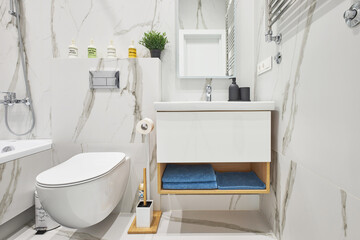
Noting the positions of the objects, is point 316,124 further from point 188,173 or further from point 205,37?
point 205,37

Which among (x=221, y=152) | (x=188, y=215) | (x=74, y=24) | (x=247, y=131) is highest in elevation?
(x=74, y=24)

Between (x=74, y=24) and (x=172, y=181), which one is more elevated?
(x=74, y=24)

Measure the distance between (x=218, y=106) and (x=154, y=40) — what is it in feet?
2.53


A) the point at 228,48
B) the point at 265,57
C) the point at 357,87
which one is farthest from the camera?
the point at 228,48

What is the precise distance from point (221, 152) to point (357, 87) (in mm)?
683

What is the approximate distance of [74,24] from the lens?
64.3 inches

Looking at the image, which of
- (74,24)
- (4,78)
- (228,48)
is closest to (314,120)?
(228,48)

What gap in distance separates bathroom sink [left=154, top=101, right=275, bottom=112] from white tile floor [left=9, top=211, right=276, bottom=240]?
31.0 inches

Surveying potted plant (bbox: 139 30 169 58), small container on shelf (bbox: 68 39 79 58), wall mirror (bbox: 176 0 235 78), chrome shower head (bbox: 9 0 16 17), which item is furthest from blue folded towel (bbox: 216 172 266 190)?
chrome shower head (bbox: 9 0 16 17)

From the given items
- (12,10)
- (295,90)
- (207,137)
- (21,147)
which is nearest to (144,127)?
(207,137)

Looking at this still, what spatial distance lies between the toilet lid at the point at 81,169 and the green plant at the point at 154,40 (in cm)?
84

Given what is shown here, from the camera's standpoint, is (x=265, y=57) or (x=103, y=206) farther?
(x=265, y=57)

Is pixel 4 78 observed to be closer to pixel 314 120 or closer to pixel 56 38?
pixel 56 38

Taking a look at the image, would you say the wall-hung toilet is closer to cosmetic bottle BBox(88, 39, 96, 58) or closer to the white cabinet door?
the white cabinet door
